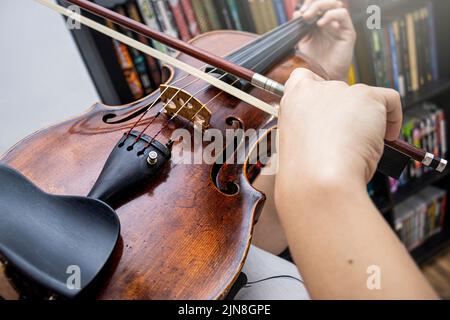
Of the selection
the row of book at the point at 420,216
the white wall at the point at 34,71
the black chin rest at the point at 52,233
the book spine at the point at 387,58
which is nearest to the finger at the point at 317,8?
the book spine at the point at 387,58

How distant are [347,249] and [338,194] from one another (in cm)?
6

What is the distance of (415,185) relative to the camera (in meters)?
1.53

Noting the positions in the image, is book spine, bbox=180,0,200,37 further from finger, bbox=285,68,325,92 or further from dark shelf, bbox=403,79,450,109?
dark shelf, bbox=403,79,450,109

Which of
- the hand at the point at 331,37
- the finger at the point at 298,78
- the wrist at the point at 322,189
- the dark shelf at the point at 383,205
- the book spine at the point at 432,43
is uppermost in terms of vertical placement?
the finger at the point at 298,78

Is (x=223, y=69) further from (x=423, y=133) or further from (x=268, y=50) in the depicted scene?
(x=423, y=133)

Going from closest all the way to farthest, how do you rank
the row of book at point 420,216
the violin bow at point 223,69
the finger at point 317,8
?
1. the violin bow at point 223,69
2. the finger at point 317,8
3. the row of book at point 420,216

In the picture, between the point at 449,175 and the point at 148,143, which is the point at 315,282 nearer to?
the point at 148,143

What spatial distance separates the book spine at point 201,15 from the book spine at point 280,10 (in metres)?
0.22

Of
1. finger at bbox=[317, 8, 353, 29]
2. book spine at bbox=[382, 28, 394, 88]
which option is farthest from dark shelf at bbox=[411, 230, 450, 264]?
finger at bbox=[317, 8, 353, 29]

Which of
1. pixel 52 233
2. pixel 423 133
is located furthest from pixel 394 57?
pixel 52 233

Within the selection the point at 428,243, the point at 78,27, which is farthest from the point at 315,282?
the point at 428,243

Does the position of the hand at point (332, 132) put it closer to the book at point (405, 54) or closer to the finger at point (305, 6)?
the finger at point (305, 6)

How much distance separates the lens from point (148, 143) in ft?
2.01

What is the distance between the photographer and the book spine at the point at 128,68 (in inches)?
39.2
